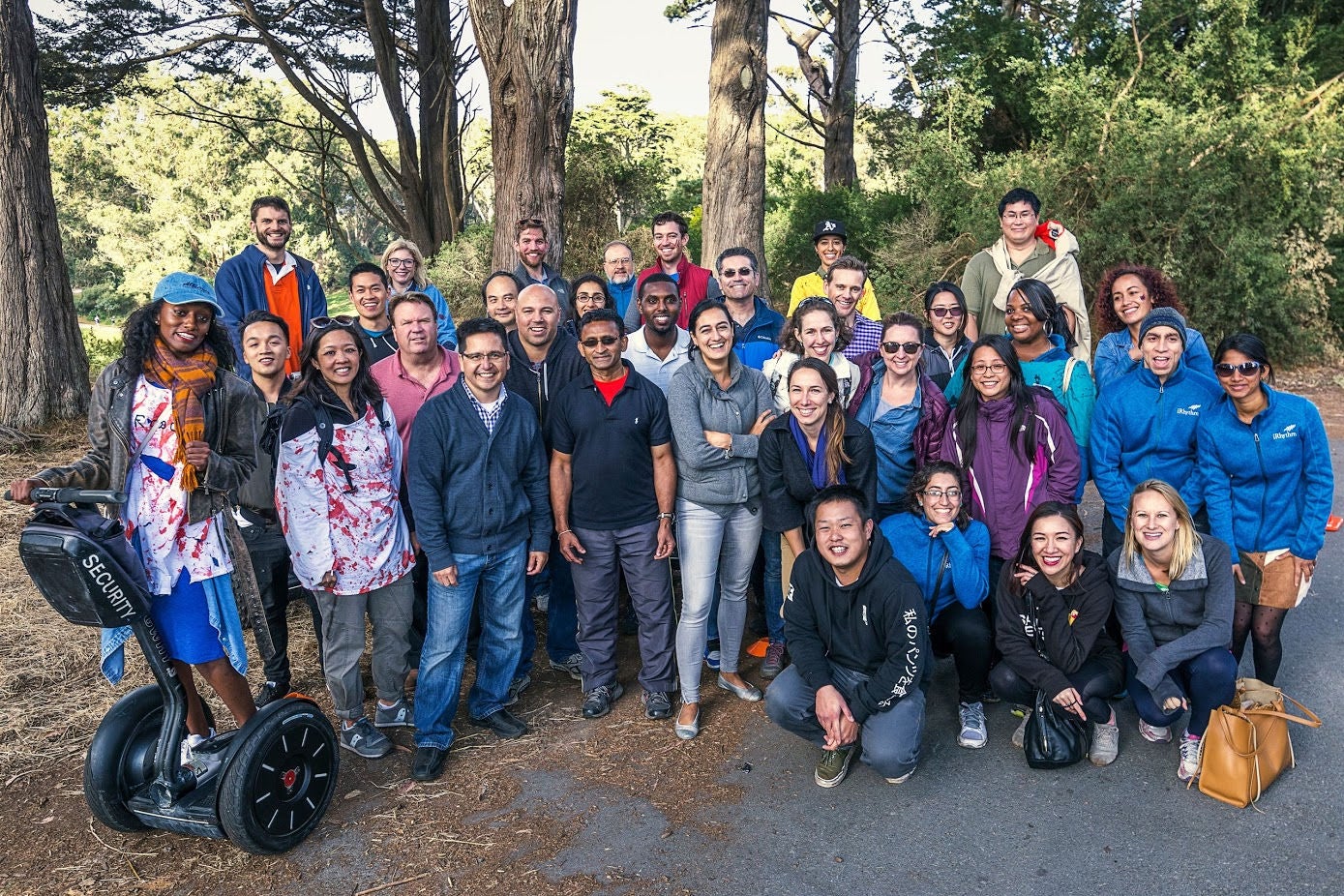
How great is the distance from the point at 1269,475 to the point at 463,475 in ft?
12.2

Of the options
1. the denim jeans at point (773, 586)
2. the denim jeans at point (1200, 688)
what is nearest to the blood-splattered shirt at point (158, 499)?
the denim jeans at point (773, 586)

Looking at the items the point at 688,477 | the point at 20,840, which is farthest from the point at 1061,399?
the point at 20,840

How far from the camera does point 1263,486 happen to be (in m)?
4.48

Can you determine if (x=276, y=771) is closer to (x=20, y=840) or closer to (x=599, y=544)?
(x=20, y=840)

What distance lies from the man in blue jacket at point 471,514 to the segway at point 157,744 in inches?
23.8

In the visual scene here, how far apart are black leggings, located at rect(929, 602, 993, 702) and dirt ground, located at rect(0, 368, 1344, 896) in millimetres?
1055

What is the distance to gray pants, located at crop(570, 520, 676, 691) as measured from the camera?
186 inches

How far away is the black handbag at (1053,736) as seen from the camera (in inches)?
162

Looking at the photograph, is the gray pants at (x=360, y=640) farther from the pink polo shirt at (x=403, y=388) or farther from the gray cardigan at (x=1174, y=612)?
the gray cardigan at (x=1174, y=612)

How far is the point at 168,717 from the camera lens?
3.59 m

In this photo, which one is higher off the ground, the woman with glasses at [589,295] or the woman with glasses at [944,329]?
the woman with glasses at [589,295]

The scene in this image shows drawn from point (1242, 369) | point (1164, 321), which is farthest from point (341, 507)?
point (1242, 369)

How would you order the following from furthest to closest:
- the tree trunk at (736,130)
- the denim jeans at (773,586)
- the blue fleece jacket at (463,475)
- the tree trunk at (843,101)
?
the tree trunk at (843,101) → the tree trunk at (736,130) → the denim jeans at (773,586) → the blue fleece jacket at (463,475)

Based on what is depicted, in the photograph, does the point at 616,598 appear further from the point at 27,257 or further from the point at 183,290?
the point at 27,257
